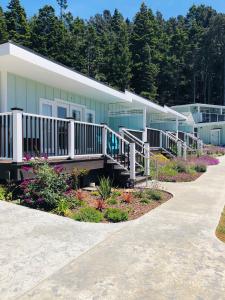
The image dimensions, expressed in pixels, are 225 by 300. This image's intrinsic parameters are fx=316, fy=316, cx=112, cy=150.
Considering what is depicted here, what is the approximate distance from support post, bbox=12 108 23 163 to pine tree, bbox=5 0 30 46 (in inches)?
1534

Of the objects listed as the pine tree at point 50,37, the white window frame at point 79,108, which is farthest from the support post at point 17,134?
the pine tree at point 50,37

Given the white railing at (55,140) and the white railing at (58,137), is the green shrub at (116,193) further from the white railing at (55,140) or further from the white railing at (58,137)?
the white railing at (58,137)

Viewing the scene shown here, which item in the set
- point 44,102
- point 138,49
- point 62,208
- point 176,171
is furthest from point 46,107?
point 138,49

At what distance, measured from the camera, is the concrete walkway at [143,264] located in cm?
373

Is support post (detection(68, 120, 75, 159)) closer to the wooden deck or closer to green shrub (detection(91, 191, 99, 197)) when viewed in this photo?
the wooden deck

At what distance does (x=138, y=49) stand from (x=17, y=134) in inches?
2228

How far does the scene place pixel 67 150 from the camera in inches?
378

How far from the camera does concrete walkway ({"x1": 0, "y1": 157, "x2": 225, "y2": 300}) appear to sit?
373cm

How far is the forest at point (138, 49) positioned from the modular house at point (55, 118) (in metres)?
32.2

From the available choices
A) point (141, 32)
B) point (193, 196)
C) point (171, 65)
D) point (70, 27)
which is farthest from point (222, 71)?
point (193, 196)

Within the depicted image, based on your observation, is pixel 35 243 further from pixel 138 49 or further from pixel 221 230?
pixel 138 49

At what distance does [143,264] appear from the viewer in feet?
14.8

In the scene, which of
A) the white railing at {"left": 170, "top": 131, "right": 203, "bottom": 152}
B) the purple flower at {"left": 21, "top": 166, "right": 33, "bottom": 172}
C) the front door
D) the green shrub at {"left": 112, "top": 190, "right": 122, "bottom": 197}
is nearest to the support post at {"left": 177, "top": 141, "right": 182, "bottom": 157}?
the white railing at {"left": 170, "top": 131, "right": 203, "bottom": 152}

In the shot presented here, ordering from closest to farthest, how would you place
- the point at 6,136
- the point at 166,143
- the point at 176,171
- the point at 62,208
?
the point at 62,208 → the point at 6,136 → the point at 176,171 → the point at 166,143
